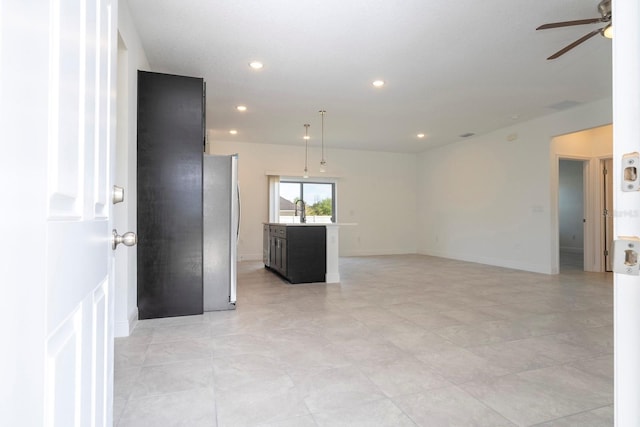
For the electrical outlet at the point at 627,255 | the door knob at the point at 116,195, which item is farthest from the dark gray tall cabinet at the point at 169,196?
the electrical outlet at the point at 627,255

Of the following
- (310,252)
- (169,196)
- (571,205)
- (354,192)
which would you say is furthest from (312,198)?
(571,205)

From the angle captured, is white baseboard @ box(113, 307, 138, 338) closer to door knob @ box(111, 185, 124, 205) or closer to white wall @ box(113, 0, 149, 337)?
white wall @ box(113, 0, 149, 337)

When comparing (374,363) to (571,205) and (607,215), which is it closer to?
(607,215)

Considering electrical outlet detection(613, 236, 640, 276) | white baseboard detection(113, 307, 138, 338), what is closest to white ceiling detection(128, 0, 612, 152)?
white baseboard detection(113, 307, 138, 338)

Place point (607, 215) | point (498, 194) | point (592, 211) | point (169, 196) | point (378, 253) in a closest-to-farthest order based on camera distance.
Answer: point (169, 196), point (607, 215), point (592, 211), point (498, 194), point (378, 253)

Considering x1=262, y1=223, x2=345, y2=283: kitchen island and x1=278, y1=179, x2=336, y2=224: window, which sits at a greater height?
x1=278, y1=179, x2=336, y2=224: window

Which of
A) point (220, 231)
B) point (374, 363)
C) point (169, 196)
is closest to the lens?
point (374, 363)

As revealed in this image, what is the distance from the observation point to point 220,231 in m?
3.51

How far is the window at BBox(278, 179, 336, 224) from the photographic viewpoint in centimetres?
845

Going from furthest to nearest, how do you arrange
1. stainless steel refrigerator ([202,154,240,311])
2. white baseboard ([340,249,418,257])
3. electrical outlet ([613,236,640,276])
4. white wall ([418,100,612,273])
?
white baseboard ([340,249,418,257]) → white wall ([418,100,612,273]) → stainless steel refrigerator ([202,154,240,311]) → electrical outlet ([613,236,640,276])

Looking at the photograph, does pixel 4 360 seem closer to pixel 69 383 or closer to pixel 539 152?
pixel 69 383

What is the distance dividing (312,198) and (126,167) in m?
6.10

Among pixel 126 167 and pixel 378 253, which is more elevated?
pixel 126 167

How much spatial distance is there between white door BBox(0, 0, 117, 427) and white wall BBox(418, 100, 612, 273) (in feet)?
21.4
